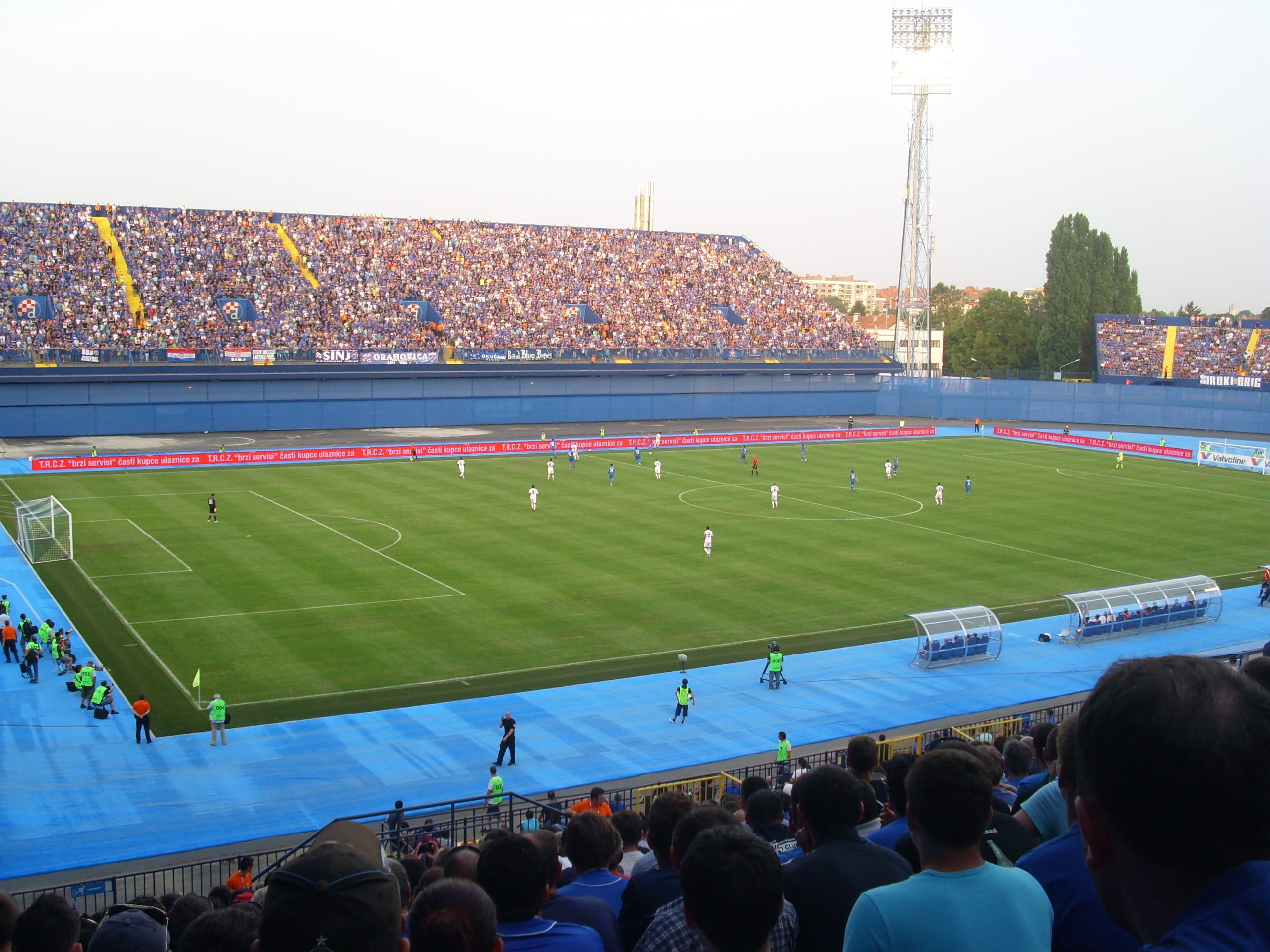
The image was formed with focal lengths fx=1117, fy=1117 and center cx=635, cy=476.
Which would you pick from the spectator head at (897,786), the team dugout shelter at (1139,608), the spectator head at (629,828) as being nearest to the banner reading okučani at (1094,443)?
the team dugout shelter at (1139,608)

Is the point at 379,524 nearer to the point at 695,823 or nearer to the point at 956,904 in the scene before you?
the point at 695,823

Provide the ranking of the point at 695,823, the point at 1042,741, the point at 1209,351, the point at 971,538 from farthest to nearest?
the point at 1209,351 < the point at 971,538 < the point at 1042,741 < the point at 695,823

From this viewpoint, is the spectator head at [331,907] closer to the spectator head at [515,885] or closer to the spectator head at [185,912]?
the spectator head at [515,885]

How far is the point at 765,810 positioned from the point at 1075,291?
376ft

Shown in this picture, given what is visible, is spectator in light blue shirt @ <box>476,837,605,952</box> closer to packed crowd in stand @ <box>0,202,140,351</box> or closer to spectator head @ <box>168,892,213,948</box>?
spectator head @ <box>168,892,213,948</box>

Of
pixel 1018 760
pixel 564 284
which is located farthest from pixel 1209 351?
pixel 1018 760

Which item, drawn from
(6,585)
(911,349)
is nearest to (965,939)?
(6,585)

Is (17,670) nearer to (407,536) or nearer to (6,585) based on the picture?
(6,585)

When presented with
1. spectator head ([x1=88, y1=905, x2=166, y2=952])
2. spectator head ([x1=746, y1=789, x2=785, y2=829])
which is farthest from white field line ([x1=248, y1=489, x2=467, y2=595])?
spectator head ([x1=88, y1=905, x2=166, y2=952])

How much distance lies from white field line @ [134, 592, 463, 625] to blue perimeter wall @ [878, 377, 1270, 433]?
7190 cm

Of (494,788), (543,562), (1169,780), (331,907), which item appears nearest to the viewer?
(1169,780)

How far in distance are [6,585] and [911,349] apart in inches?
3160

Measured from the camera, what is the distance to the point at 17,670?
29.1m

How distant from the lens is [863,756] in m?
10.9
